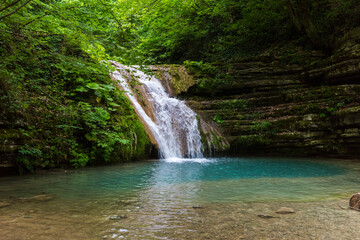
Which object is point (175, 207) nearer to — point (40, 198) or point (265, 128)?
point (40, 198)

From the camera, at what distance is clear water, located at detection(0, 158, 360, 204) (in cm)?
390

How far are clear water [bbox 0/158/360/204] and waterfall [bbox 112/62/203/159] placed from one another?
3.03m

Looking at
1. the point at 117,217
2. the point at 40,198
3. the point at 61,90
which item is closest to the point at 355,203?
the point at 117,217

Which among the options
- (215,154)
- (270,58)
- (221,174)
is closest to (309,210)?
(221,174)

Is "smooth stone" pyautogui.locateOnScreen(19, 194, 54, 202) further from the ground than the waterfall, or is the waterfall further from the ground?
the waterfall

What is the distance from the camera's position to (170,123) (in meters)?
10.4

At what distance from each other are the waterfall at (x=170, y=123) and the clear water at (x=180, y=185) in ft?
9.96

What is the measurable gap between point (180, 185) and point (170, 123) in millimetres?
5652

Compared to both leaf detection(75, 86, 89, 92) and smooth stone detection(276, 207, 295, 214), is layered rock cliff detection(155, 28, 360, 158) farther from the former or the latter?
smooth stone detection(276, 207, 295, 214)

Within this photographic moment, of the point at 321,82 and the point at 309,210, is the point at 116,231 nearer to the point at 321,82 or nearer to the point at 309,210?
the point at 309,210

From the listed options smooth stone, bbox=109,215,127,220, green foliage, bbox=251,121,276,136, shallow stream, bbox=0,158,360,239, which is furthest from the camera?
green foliage, bbox=251,121,276,136

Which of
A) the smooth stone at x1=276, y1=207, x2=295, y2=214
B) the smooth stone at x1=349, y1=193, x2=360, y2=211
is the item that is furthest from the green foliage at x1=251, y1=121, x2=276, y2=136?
the smooth stone at x1=276, y1=207, x2=295, y2=214

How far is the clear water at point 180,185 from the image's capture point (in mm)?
3900

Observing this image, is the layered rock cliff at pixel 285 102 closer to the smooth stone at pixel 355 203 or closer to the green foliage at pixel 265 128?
the green foliage at pixel 265 128
